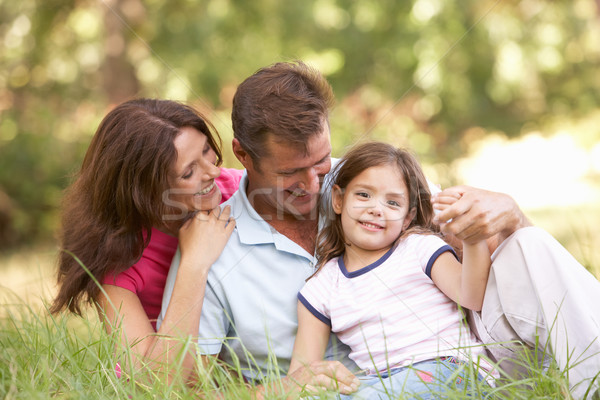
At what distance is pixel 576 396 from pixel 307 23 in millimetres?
6967

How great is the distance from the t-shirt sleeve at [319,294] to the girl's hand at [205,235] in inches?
15.0

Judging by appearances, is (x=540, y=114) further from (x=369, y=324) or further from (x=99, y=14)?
(x=369, y=324)

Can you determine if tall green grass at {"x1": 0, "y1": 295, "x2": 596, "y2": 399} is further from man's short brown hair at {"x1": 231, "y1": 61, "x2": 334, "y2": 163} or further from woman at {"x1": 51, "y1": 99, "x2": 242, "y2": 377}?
man's short brown hair at {"x1": 231, "y1": 61, "x2": 334, "y2": 163}

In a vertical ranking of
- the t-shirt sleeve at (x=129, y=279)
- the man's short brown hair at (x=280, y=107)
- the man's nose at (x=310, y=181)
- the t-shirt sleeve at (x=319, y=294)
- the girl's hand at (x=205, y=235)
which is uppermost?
the man's short brown hair at (x=280, y=107)

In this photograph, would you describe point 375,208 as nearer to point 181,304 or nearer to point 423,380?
point 423,380

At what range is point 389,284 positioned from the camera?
7.32 feet

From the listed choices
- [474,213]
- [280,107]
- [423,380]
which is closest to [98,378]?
[423,380]

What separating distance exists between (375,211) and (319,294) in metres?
0.36

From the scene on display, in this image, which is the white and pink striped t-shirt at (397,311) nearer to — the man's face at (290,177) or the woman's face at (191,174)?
the man's face at (290,177)

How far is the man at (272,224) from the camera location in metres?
2.45

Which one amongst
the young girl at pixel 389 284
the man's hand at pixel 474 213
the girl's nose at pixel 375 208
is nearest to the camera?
the man's hand at pixel 474 213

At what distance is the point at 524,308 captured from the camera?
1.96 metres

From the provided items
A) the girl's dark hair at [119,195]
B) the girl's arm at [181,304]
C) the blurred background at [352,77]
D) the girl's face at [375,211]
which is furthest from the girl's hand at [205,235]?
the blurred background at [352,77]

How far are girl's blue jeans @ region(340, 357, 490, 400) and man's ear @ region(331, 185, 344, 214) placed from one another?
0.64m
